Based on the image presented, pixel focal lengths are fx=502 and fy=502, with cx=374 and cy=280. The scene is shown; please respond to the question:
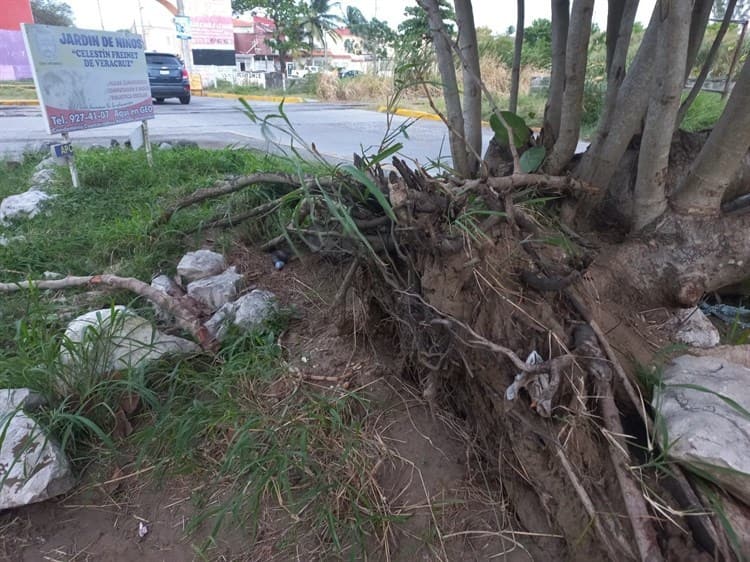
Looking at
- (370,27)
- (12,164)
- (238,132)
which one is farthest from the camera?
(370,27)

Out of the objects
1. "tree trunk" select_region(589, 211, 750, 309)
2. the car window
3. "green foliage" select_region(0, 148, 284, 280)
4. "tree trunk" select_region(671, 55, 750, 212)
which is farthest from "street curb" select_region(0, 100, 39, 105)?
"tree trunk" select_region(671, 55, 750, 212)

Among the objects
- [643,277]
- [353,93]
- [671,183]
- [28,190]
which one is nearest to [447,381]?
[643,277]

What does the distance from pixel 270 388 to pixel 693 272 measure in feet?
5.35

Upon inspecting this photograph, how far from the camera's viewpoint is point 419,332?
5.63 feet

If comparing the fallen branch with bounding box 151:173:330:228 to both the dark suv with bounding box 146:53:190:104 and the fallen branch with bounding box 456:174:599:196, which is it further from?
the dark suv with bounding box 146:53:190:104

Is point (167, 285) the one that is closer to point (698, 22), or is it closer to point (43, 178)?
point (698, 22)

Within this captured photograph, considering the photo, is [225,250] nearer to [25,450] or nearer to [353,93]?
[25,450]

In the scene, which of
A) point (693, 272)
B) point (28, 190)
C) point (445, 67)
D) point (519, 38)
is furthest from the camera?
point (28, 190)

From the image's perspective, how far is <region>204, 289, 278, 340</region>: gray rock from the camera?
85.7 inches

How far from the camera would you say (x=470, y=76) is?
228 centimetres

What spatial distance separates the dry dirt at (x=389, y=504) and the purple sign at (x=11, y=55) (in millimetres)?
27887

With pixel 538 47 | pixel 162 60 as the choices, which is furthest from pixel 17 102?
pixel 538 47

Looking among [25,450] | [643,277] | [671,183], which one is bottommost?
[25,450]

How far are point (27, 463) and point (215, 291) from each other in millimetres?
1063
